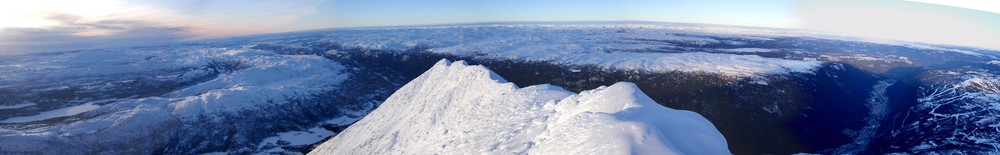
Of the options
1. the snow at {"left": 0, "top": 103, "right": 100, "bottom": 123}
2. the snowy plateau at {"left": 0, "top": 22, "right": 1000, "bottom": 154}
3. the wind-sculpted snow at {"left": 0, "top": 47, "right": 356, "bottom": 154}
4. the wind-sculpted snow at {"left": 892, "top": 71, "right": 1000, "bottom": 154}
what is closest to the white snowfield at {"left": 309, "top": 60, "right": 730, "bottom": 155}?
the snowy plateau at {"left": 0, "top": 22, "right": 1000, "bottom": 154}

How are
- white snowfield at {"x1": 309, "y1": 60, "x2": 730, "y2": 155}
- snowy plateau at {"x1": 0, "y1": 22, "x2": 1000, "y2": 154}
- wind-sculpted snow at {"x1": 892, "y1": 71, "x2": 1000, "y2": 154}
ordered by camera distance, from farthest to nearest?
1. wind-sculpted snow at {"x1": 892, "y1": 71, "x2": 1000, "y2": 154}
2. snowy plateau at {"x1": 0, "y1": 22, "x2": 1000, "y2": 154}
3. white snowfield at {"x1": 309, "y1": 60, "x2": 730, "y2": 155}

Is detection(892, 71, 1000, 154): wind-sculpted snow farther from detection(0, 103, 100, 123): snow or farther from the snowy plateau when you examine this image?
detection(0, 103, 100, 123): snow

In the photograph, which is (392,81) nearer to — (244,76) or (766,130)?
(244,76)

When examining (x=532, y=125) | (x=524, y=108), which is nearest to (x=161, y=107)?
(x=524, y=108)

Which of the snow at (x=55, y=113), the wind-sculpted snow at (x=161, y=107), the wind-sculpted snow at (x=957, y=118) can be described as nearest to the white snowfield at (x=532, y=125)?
the wind-sculpted snow at (x=161, y=107)

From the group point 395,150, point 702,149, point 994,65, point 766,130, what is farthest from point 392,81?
point 994,65

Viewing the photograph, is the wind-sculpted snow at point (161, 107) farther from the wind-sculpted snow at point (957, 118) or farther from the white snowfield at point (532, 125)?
the wind-sculpted snow at point (957, 118)

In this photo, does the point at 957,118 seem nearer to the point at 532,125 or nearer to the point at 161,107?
the point at 532,125
